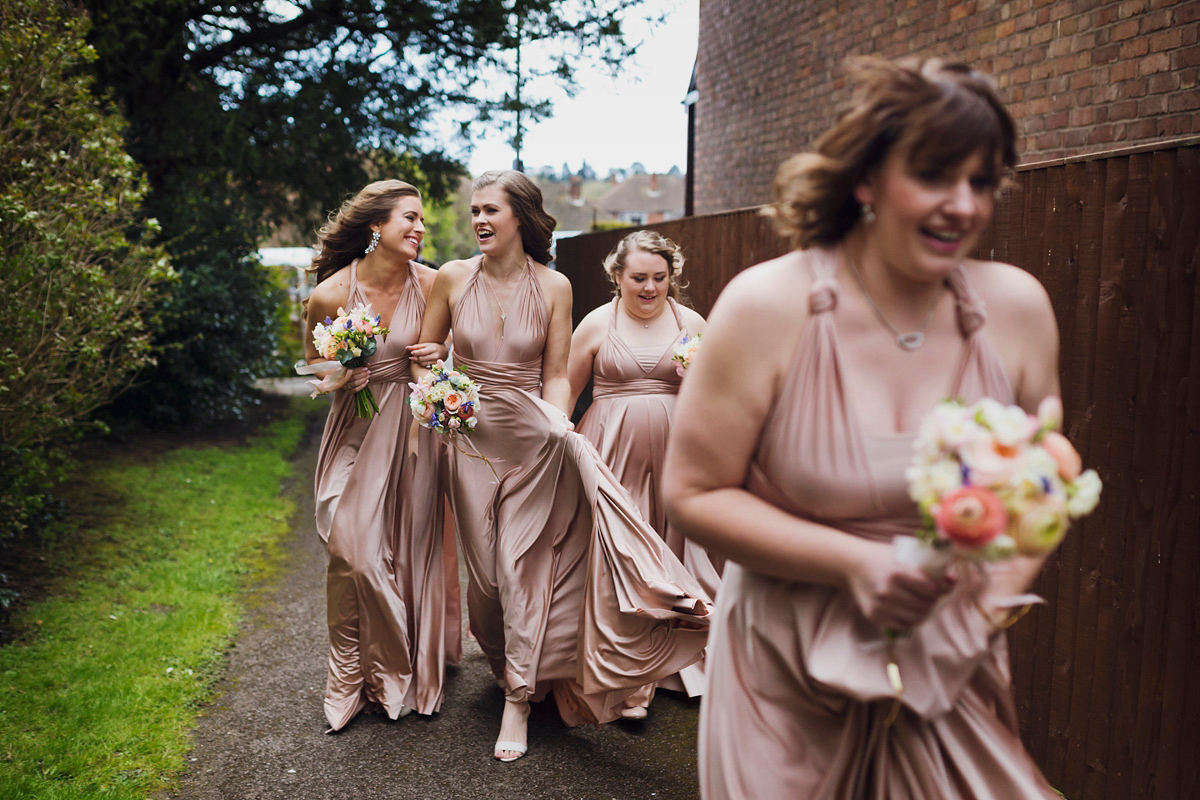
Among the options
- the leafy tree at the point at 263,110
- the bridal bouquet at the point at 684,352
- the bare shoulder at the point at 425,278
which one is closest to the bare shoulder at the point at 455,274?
the bare shoulder at the point at 425,278

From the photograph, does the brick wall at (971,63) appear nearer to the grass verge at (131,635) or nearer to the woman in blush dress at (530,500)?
the woman in blush dress at (530,500)

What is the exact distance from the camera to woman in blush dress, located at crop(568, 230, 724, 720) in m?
6.09

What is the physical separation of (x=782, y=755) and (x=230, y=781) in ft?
11.6

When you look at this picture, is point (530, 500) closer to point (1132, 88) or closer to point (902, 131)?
point (902, 131)

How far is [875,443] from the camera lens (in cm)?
195

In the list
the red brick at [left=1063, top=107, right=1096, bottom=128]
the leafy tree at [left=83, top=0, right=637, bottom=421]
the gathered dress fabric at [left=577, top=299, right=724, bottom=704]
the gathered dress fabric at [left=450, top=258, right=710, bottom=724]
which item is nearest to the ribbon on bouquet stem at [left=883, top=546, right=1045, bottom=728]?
the gathered dress fabric at [left=450, top=258, right=710, bottom=724]

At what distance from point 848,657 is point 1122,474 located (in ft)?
7.97

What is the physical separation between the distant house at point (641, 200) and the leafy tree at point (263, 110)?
7711cm

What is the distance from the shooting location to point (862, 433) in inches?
77.1

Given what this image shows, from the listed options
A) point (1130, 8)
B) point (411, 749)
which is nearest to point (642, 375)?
point (411, 749)

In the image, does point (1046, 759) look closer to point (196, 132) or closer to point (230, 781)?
point (230, 781)

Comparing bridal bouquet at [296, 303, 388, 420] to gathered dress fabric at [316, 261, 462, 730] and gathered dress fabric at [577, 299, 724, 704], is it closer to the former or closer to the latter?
gathered dress fabric at [316, 261, 462, 730]

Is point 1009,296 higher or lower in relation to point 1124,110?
lower

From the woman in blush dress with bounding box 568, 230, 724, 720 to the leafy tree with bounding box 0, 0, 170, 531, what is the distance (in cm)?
Result: 353
